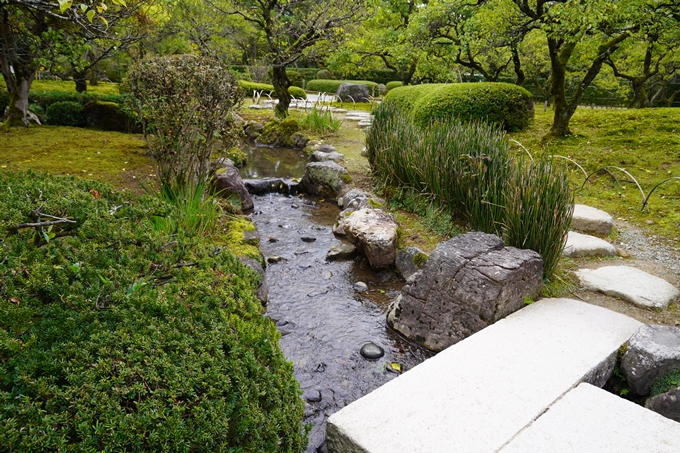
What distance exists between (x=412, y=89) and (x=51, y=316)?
34.2 ft

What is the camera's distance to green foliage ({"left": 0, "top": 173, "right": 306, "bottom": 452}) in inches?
43.7

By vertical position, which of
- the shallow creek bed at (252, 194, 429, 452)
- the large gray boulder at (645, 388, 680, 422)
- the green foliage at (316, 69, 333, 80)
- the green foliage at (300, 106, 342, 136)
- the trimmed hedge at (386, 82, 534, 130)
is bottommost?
the shallow creek bed at (252, 194, 429, 452)

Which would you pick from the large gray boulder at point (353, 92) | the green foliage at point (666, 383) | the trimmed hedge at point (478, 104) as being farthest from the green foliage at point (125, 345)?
the large gray boulder at point (353, 92)

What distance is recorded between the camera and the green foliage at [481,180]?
353 centimetres

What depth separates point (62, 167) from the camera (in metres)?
5.97

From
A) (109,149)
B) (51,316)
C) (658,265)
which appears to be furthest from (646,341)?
(109,149)

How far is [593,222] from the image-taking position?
490 centimetres

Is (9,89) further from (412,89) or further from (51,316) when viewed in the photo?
(51,316)

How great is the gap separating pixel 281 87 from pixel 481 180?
8.48m

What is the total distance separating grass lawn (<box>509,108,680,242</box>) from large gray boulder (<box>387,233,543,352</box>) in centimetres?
166

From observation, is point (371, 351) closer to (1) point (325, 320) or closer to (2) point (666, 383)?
(1) point (325, 320)

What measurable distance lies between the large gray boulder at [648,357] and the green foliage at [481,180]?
1.09 m

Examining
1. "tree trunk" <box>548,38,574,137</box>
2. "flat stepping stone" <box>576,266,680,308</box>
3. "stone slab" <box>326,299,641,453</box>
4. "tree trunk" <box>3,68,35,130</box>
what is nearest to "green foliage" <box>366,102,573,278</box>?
"flat stepping stone" <box>576,266,680,308</box>

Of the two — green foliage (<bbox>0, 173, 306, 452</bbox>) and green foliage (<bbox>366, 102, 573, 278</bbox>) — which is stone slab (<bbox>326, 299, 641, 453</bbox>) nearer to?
green foliage (<bbox>0, 173, 306, 452</bbox>)
